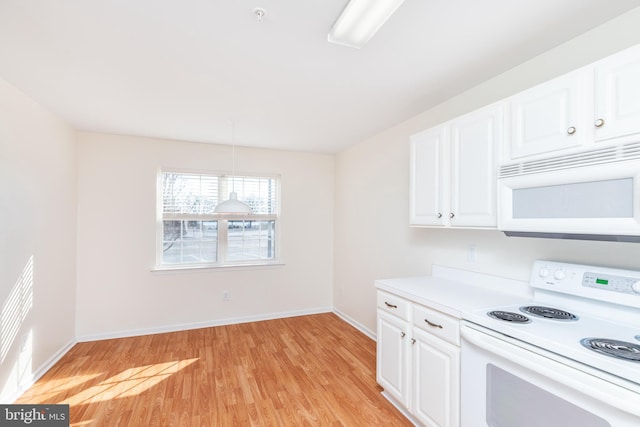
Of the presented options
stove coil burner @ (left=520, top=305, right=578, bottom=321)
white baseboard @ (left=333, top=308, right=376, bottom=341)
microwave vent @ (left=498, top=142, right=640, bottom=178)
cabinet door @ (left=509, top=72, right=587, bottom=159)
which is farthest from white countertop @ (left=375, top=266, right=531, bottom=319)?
white baseboard @ (left=333, top=308, right=376, bottom=341)

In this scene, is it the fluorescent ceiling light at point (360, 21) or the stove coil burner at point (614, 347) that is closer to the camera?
the stove coil burner at point (614, 347)

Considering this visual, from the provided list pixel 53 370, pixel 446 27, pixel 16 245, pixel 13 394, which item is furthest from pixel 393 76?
pixel 53 370

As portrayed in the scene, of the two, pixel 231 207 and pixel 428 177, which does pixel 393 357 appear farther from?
pixel 231 207

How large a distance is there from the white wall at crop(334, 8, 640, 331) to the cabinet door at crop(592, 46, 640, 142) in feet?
1.46

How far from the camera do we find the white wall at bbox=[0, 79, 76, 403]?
7.56ft

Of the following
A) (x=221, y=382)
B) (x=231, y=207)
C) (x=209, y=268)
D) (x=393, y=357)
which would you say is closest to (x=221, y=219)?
(x=209, y=268)

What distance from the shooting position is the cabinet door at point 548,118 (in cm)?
146

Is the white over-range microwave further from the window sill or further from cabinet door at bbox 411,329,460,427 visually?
the window sill

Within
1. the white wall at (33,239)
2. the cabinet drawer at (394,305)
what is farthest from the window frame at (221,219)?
the cabinet drawer at (394,305)

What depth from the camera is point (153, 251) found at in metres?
3.87

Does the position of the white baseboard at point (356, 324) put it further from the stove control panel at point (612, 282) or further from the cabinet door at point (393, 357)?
the stove control panel at point (612, 282)

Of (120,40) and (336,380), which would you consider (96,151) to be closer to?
(120,40)

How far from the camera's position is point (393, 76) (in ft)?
7.30

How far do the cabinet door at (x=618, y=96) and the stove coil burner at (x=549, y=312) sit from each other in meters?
0.89
